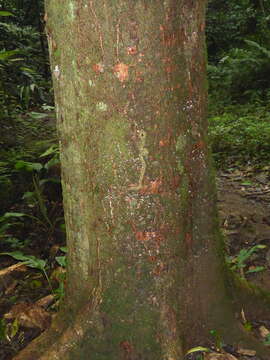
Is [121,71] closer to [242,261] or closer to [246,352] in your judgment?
[246,352]

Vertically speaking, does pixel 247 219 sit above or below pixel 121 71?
below

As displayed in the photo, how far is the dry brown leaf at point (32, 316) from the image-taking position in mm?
2430

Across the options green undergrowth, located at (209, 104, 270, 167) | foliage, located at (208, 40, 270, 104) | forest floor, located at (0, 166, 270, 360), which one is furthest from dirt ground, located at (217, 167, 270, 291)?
foliage, located at (208, 40, 270, 104)

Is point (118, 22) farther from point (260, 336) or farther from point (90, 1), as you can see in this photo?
point (260, 336)

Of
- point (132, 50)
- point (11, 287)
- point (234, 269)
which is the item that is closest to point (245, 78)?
point (234, 269)

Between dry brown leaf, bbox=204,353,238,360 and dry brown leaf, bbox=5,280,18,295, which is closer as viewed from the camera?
dry brown leaf, bbox=204,353,238,360

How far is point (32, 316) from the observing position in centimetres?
246

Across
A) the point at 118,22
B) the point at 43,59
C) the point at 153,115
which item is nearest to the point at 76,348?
the point at 153,115

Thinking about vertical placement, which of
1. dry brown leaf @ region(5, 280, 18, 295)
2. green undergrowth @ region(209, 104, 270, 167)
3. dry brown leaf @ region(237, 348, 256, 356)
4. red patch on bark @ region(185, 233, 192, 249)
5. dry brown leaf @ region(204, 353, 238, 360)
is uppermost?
green undergrowth @ region(209, 104, 270, 167)

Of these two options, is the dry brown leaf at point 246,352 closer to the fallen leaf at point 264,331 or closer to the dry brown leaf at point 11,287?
the fallen leaf at point 264,331

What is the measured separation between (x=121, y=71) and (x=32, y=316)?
1617mm

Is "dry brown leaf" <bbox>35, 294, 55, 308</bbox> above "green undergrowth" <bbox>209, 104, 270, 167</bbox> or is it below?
below

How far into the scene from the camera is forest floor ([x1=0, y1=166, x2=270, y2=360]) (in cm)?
233

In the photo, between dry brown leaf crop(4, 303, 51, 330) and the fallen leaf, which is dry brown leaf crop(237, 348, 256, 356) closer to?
the fallen leaf
